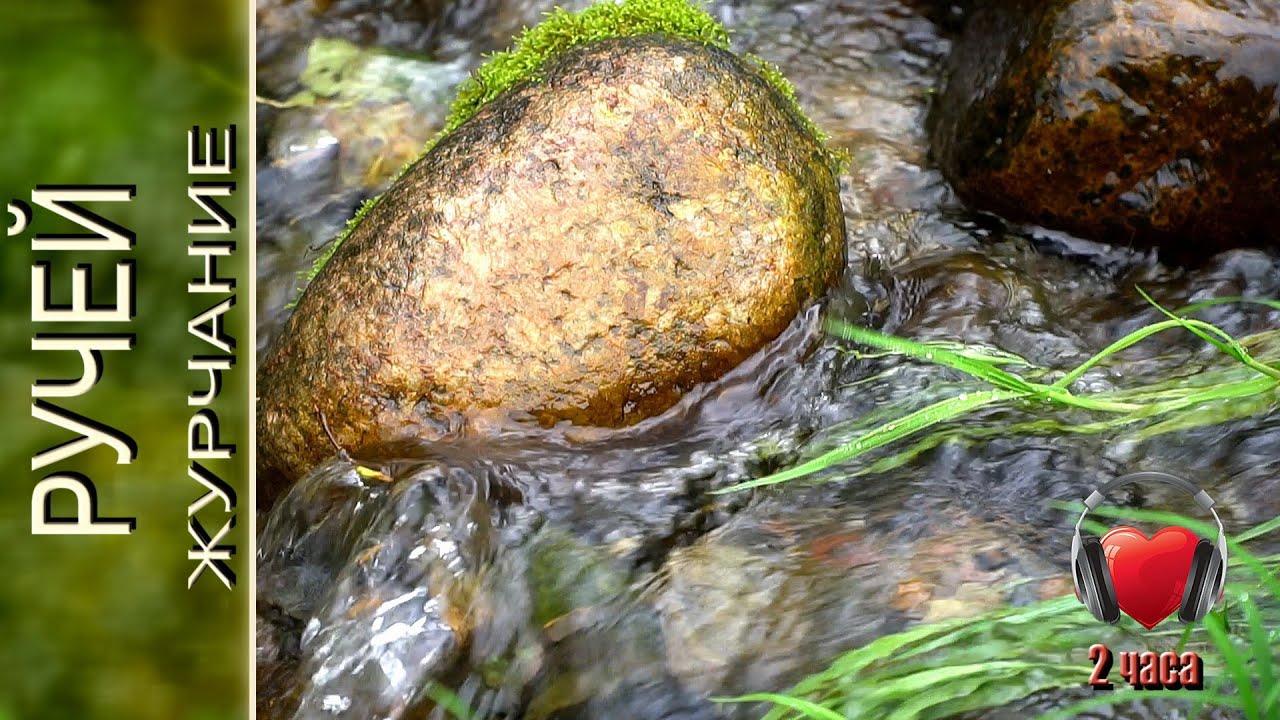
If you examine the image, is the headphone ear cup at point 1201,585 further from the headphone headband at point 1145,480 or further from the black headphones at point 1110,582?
the headphone headband at point 1145,480

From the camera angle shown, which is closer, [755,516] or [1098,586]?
[1098,586]

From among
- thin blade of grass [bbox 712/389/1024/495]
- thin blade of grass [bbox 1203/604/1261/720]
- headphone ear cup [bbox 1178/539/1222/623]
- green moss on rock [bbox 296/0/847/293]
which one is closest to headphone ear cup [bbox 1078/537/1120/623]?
headphone ear cup [bbox 1178/539/1222/623]

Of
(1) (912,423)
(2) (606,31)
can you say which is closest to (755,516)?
(1) (912,423)

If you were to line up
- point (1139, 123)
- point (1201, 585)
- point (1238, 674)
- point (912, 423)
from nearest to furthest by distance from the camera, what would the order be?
1. point (1238, 674)
2. point (1201, 585)
3. point (912, 423)
4. point (1139, 123)

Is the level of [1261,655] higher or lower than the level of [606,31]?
lower

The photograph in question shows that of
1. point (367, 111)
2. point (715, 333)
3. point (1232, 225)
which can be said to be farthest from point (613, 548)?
point (367, 111)

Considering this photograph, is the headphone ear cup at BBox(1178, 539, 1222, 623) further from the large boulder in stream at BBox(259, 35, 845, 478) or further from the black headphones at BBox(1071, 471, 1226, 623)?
the large boulder in stream at BBox(259, 35, 845, 478)

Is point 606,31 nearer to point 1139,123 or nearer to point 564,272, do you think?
point 564,272

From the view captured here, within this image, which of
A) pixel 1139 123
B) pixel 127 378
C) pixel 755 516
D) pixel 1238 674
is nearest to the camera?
pixel 1238 674

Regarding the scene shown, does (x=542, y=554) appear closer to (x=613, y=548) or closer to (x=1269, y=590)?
(x=613, y=548)
